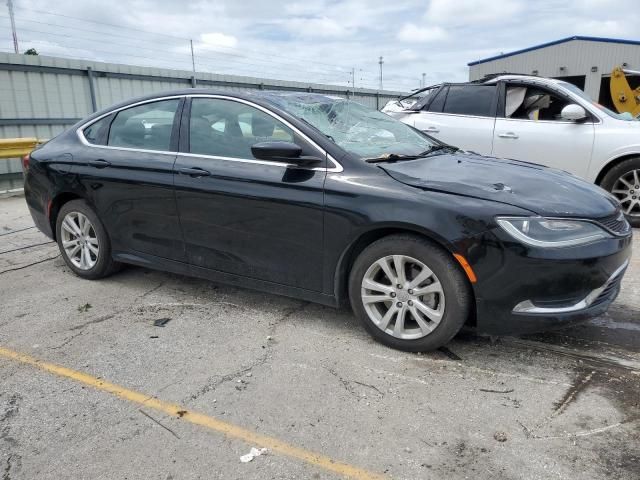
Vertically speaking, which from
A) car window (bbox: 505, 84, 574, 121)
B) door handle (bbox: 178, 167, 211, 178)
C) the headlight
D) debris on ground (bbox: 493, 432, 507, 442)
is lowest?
debris on ground (bbox: 493, 432, 507, 442)

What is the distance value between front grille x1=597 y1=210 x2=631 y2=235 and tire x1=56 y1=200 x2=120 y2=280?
3.69 meters

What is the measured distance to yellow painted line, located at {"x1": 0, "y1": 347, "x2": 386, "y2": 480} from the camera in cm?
226

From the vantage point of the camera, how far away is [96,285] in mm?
4578

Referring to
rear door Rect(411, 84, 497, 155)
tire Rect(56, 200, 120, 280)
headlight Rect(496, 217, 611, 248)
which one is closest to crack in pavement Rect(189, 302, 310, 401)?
headlight Rect(496, 217, 611, 248)

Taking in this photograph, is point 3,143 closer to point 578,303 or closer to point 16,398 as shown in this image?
point 16,398

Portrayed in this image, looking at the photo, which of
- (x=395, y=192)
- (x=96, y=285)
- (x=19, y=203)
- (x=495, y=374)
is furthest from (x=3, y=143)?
(x=495, y=374)

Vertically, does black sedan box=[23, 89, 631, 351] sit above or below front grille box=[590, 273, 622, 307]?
above

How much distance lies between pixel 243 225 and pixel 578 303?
6.94 feet

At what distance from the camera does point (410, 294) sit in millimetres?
3137

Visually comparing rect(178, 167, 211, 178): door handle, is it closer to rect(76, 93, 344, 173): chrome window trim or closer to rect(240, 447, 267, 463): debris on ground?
rect(76, 93, 344, 173): chrome window trim

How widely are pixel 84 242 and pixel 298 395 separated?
275cm

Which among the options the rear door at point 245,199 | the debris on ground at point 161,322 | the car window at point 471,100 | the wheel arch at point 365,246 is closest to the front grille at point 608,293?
the wheel arch at point 365,246

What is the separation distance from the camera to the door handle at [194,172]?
12.3 feet

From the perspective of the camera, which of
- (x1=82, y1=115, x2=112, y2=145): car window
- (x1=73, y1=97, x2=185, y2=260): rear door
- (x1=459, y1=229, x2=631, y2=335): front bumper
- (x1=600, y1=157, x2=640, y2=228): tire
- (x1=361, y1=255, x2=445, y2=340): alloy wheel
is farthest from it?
(x1=600, y1=157, x2=640, y2=228): tire
